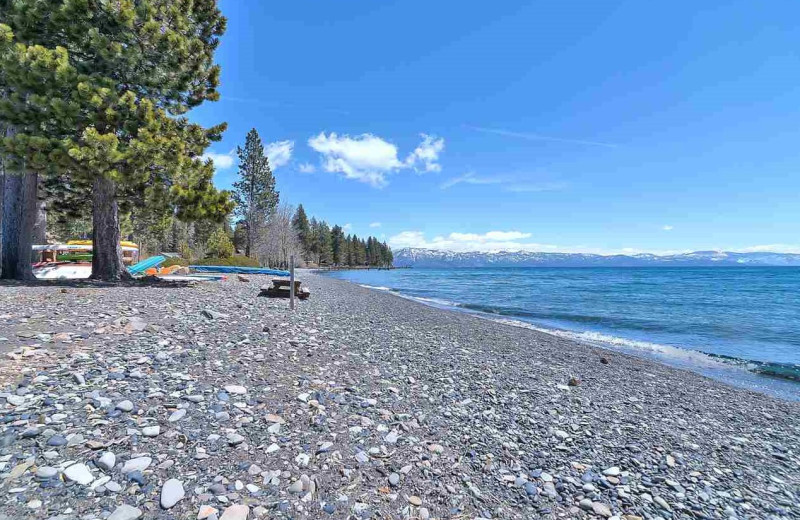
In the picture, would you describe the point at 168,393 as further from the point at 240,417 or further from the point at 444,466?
the point at 444,466

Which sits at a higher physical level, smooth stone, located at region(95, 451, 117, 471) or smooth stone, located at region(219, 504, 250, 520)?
smooth stone, located at region(95, 451, 117, 471)

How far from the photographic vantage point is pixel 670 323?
1920 cm

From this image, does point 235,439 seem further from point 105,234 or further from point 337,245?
point 337,245

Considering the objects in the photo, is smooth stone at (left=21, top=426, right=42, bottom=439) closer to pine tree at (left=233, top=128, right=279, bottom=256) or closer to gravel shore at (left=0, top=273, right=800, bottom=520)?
gravel shore at (left=0, top=273, right=800, bottom=520)

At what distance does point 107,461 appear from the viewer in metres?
3.05

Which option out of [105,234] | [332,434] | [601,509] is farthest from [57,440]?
[105,234]

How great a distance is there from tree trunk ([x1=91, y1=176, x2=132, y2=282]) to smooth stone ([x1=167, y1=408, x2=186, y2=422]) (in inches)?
461

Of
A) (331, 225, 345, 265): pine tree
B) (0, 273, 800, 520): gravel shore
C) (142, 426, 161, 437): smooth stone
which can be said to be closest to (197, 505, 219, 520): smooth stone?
(0, 273, 800, 520): gravel shore

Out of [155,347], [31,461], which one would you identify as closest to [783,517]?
[31,461]

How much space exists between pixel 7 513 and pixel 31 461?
62cm

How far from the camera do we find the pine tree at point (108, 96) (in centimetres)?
989

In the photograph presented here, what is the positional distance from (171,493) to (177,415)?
1187 mm

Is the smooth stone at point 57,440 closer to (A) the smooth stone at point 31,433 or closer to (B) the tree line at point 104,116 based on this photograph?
(A) the smooth stone at point 31,433

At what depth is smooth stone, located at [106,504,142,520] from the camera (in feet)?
8.38
